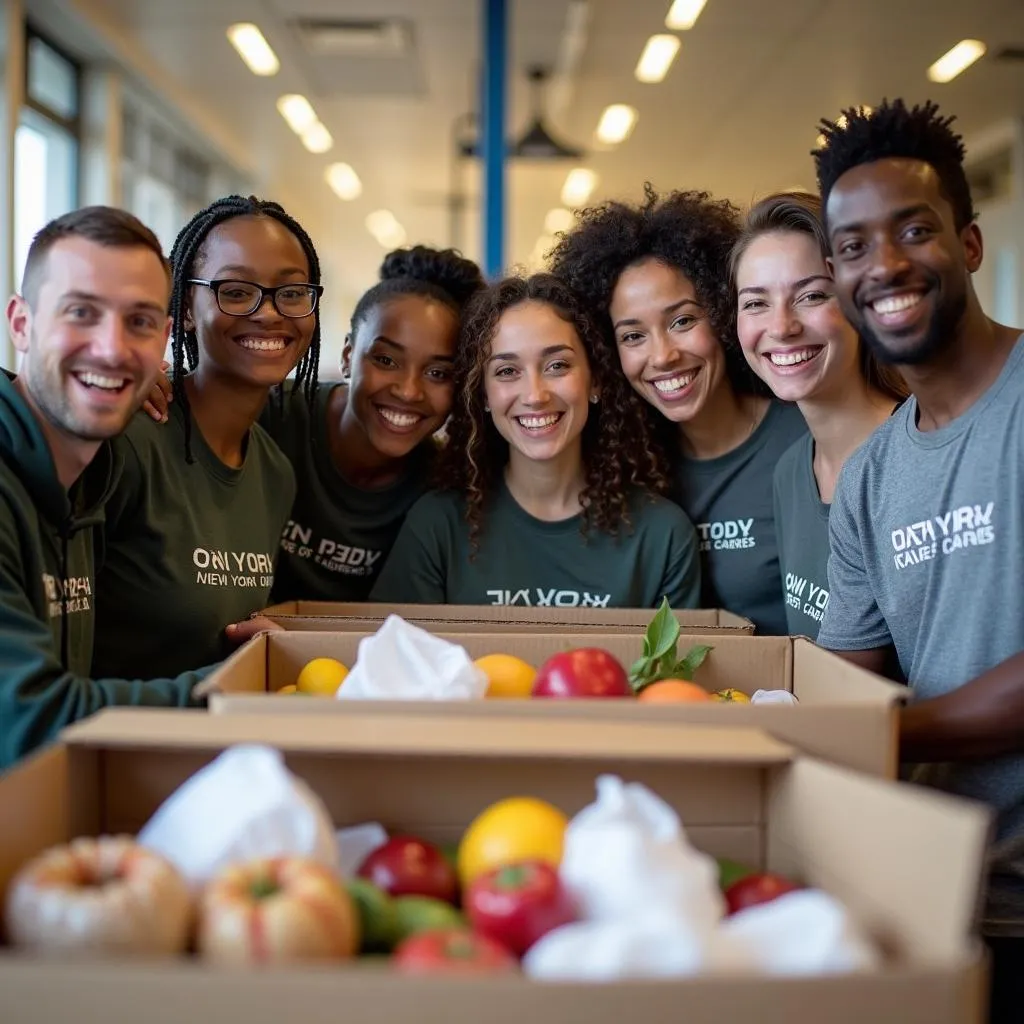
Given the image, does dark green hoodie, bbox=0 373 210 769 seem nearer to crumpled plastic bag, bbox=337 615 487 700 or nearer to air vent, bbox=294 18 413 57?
crumpled plastic bag, bbox=337 615 487 700

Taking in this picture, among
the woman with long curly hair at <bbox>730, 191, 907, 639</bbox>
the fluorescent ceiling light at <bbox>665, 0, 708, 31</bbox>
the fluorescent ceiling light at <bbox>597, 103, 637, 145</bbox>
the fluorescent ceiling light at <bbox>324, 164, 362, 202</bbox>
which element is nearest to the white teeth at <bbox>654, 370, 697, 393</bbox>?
the woman with long curly hair at <bbox>730, 191, 907, 639</bbox>

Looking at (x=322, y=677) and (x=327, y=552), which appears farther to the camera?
(x=327, y=552)

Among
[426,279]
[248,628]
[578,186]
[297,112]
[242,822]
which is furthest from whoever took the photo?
[578,186]

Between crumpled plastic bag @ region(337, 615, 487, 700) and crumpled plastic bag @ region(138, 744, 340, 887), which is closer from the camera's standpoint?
crumpled plastic bag @ region(138, 744, 340, 887)

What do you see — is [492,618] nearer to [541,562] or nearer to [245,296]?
[541,562]

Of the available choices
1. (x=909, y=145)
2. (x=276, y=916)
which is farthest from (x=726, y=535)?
(x=276, y=916)

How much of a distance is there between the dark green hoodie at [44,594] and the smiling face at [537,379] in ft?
3.15

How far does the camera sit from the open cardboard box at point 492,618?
1725mm

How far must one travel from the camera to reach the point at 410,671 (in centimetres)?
133

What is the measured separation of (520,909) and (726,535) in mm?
1599

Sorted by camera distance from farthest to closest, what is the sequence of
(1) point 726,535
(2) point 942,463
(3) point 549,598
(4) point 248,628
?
(1) point 726,535, (3) point 549,598, (4) point 248,628, (2) point 942,463

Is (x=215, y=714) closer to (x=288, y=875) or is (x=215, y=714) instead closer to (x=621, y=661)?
(x=288, y=875)

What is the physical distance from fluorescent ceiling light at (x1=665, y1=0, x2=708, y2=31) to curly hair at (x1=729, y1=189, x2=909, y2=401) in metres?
4.40

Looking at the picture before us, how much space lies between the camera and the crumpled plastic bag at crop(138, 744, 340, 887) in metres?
0.91
